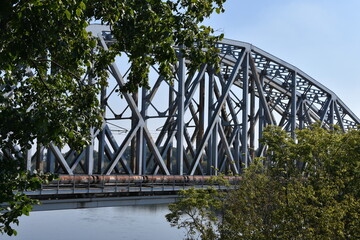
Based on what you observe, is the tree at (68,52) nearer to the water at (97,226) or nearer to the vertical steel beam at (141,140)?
the vertical steel beam at (141,140)

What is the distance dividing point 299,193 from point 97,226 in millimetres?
38505

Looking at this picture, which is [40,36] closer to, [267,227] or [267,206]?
[267,227]

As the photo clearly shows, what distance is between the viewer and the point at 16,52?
10.6 m

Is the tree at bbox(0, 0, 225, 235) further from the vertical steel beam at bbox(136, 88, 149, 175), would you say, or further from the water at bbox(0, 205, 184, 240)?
the water at bbox(0, 205, 184, 240)

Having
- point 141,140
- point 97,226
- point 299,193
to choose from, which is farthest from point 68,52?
point 97,226

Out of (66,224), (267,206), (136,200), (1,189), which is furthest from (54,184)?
(66,224)

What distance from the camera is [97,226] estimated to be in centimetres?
5491

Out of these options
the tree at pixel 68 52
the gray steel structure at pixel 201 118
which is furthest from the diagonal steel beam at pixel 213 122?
the tree at pixel 68 52

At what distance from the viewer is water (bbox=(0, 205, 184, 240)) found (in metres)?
48.0

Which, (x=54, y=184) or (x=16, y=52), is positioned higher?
(x=16, y=52)

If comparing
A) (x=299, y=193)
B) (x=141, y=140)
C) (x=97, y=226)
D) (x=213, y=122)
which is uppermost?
(x=213, y=122)

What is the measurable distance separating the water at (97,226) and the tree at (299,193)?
867 inches

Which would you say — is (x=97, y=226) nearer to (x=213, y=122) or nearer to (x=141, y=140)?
(x=213, y=122)

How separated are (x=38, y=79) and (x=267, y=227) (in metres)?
10.6
